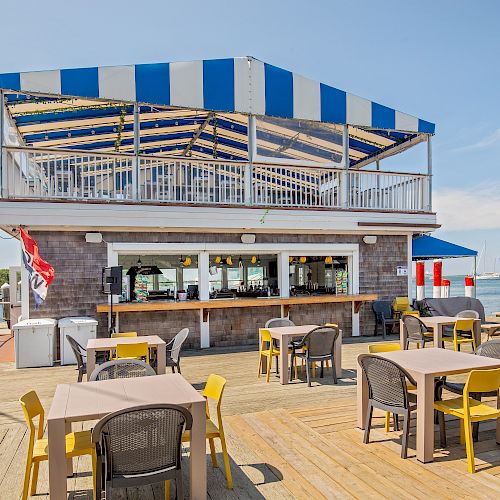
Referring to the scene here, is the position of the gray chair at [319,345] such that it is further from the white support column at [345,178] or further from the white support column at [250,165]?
the white support column at [345,178]

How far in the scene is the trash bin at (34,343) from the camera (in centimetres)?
852

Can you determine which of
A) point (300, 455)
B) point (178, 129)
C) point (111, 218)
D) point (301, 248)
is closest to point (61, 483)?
point (300, 455)

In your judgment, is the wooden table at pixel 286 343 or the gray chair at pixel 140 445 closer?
the gray chair at pixel 140 445

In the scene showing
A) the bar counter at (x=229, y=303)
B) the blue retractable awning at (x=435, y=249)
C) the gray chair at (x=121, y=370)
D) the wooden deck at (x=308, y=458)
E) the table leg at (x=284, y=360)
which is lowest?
the wooden deck at (x=308, y=458)

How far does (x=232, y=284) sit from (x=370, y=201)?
4370 millimetres

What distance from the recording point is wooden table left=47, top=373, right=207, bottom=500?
3107mm

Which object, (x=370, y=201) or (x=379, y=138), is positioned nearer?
(x=370, y=201)

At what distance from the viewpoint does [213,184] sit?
1081 cm

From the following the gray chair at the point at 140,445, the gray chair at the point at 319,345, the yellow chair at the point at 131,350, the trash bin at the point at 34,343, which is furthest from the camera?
the trash bin at the point at 34,343

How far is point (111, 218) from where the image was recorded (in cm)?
930

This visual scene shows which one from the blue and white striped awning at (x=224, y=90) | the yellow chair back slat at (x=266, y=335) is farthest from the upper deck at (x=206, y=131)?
the yellow chair back slat at (x=266, y=335)

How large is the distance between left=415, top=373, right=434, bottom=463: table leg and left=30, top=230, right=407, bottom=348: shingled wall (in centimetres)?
660

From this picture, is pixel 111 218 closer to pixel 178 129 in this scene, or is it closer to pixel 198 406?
pixel 178 129

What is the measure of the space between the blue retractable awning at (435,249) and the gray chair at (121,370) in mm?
9758
